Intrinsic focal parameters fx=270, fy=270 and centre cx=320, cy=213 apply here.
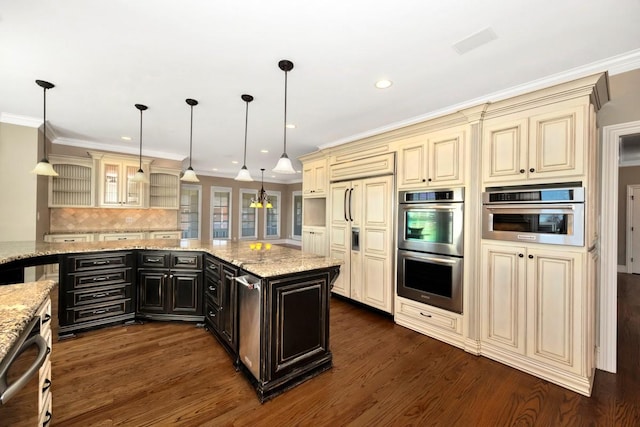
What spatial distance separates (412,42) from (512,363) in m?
2.85

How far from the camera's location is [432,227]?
3031 millimetres

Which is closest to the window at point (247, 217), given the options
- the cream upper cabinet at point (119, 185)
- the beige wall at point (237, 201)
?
the beige wall at point (237, 201)

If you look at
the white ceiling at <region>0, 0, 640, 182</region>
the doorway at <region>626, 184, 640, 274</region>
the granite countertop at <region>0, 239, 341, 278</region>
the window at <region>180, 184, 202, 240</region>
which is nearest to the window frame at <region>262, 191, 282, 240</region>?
the window at <region>180, 184, 202, 240</region>

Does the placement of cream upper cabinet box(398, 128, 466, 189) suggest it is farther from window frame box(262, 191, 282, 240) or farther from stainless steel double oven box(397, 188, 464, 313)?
window frame box(262, 191, 282, 240)

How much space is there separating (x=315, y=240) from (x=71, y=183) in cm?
456

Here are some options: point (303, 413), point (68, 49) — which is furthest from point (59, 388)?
point (68, 49)

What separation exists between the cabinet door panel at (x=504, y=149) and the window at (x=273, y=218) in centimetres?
776

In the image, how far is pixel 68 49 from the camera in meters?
2.11

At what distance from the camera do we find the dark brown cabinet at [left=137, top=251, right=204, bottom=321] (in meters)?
3.17

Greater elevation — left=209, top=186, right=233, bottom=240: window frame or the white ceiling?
the white ceiling

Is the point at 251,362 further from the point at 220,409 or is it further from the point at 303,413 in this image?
the point at 303,413

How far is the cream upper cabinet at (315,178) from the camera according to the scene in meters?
Answer: 4.52

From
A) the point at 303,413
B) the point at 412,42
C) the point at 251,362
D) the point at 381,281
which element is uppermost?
the point at 412,42

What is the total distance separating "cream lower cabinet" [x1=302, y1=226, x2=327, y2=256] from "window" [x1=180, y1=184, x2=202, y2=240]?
460cm
